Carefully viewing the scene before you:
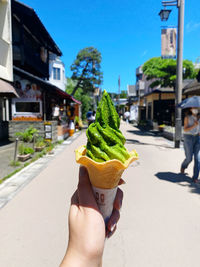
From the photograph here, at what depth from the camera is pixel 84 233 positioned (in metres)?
1.35

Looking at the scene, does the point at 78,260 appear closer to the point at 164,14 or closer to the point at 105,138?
the point at 105,138

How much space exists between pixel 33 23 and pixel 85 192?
15813 millimetres

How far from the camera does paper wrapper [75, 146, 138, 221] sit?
1.52 m

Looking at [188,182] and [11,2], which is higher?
[11,2]

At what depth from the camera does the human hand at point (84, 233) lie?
130 centimetres

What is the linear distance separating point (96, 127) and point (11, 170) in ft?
18.5

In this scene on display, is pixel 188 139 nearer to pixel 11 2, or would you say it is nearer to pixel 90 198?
pixel 90 198

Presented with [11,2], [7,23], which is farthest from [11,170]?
[11,2]

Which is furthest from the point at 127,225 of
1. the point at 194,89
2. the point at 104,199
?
the point at 194,89

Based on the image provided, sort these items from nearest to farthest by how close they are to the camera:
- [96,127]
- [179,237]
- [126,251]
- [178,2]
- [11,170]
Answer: [96,127], [126,251], [179,237], [11,170], [178,2]

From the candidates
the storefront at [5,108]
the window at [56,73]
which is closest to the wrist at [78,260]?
the storefront at [5,108]

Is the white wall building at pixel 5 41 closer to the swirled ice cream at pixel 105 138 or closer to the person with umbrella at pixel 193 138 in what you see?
the person with umbrella at pixel 193 138

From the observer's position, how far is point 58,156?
352 inches

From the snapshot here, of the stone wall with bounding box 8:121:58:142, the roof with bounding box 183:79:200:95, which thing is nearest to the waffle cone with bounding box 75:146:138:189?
the stone wall with bounding box 8:121:58:142
